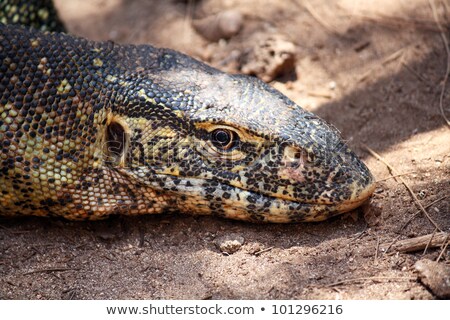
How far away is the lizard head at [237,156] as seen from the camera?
4.62 m

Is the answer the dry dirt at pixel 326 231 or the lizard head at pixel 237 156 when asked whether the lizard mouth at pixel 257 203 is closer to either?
the lizard head at pixel 237 156

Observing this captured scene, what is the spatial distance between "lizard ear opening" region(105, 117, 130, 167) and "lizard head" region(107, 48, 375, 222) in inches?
1.5

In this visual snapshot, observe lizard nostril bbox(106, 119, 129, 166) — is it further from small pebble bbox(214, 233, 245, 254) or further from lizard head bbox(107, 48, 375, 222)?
small pebble bbox(214, 233, 245, 254)

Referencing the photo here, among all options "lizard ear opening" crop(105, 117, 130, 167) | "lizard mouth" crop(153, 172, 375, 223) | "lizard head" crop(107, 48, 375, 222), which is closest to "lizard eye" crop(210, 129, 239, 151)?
"lizard head" crop(107, 48, 375, 222)

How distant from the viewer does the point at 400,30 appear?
281 inches

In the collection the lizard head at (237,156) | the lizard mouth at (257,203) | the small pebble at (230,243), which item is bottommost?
the small pebble at (230,243)

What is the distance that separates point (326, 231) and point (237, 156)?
3.07 ft

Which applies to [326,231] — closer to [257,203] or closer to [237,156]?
[257,203]

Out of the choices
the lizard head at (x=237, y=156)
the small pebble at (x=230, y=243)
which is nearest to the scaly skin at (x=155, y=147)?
the lizard head at (x=237, y=156)

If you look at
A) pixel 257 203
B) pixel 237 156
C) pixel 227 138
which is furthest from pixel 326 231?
pixel 227 138

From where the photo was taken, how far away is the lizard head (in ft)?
15.2

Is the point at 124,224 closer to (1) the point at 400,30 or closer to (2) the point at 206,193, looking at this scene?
(2) the point at 206,193

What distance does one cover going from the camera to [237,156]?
184 inches

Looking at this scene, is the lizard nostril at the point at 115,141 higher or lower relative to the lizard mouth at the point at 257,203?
higher
